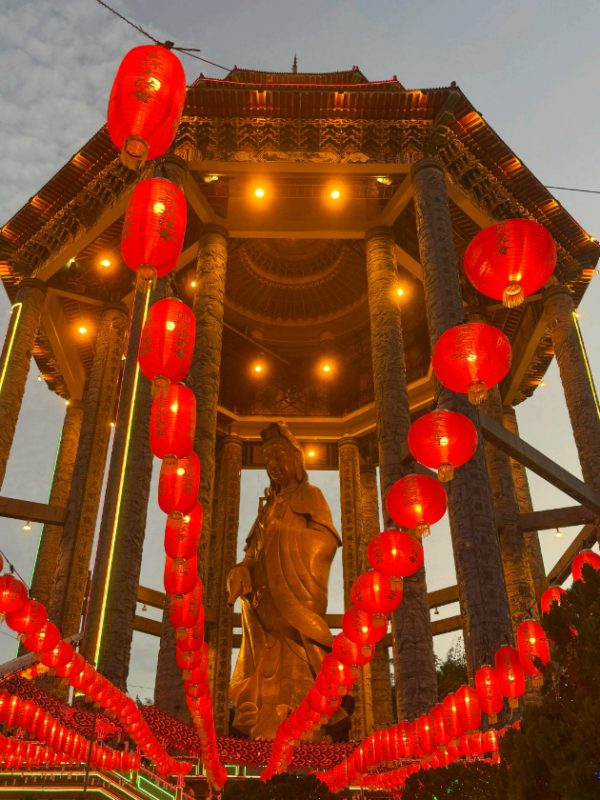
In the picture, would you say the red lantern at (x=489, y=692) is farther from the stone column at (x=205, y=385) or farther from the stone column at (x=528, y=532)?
the stone column at (x=528, y=532)

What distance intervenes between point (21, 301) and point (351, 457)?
11.1m

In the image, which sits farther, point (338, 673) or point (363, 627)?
point (338, 673)

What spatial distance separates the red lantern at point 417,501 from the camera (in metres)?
8.24

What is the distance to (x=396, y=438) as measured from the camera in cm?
1249

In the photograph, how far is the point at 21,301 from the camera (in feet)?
54.1

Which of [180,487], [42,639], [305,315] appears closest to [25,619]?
[42,639]

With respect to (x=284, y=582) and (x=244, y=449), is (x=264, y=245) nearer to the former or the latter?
(x=244, y=449)

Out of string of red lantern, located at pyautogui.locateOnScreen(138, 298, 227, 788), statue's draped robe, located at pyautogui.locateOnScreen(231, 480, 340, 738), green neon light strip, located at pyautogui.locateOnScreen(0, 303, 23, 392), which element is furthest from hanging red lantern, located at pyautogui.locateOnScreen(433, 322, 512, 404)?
green neon light strip, located at pyautogui.locateOnScreen(0, 303, 23, 392)

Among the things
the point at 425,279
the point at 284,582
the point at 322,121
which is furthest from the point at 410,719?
the point at 322,121

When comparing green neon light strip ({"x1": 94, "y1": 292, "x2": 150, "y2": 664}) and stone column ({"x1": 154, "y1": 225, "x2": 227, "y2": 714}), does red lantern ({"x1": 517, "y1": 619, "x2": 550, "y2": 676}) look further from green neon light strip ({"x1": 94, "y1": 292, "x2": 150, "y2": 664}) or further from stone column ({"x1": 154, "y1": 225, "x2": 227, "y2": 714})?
green neon light strip ({"x1": 94, "y1": 292, "x2": 150, "y2": 664})

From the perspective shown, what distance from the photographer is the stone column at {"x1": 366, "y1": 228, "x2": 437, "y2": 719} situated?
416 inches

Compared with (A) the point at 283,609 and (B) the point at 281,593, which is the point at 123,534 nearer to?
(B) the point at 281,593

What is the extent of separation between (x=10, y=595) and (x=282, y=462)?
A: 7.06 meters

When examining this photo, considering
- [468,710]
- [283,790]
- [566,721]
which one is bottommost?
[283,790]
